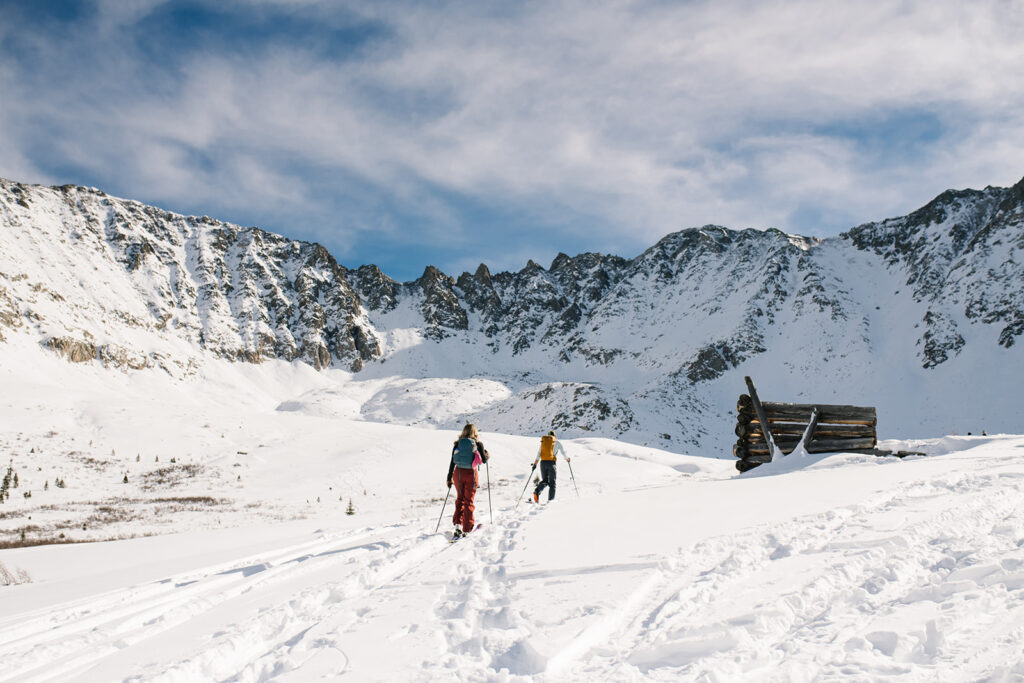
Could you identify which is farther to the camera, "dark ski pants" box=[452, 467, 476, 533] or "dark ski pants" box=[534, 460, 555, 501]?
"dark ski pants" box=[534, 460, 555, 501]

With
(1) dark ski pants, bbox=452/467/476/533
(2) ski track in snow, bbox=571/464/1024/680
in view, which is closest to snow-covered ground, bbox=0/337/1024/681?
(2) ski track in snow, bbox=571/464/1024/680

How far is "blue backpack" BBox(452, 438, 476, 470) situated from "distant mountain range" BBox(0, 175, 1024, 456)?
1450 inches

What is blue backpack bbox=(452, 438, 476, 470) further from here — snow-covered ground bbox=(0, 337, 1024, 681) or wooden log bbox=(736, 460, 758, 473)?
wooden log bbox=(736, 460, 758, 473)

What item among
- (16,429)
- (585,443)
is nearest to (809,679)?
(585,443)

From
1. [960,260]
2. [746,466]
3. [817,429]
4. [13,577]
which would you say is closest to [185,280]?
[13,577]

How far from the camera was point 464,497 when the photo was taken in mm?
8898

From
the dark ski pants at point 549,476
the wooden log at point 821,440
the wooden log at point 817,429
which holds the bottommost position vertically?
the dark ski pants at point 549,476

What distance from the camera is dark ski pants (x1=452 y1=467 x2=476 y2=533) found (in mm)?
8664

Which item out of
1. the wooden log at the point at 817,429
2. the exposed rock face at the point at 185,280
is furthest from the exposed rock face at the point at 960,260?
the exposed rock face at the point at 185,280

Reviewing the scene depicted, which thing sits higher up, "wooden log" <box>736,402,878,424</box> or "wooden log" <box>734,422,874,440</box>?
"wooden log" <box>736,402,878,424</box>

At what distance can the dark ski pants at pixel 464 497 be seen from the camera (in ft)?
28.4

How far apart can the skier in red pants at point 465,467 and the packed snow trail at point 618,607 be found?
4.23 feet

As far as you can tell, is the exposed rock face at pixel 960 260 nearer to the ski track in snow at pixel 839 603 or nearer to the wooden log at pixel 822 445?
the wooden log at pixel 822 445

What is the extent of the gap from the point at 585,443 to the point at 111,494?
21.6 m
